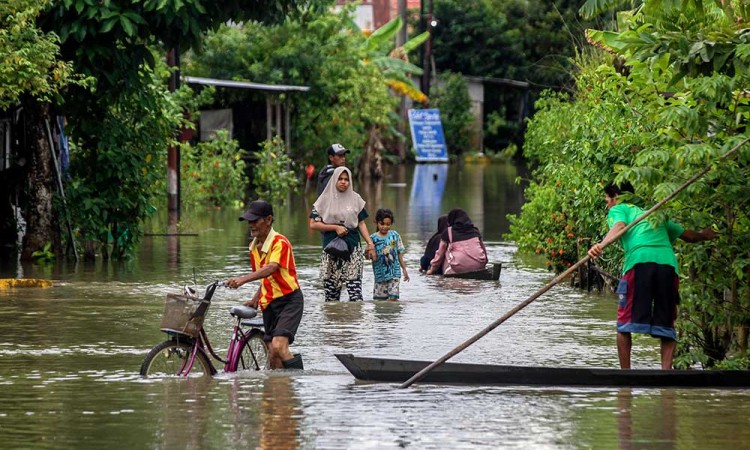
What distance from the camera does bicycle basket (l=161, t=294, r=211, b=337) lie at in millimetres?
9789

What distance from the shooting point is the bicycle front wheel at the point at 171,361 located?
10078 mm

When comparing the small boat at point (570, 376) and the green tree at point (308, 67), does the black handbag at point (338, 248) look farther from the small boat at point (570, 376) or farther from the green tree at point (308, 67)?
the green tree at point (308, 67)

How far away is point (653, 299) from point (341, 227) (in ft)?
16.0

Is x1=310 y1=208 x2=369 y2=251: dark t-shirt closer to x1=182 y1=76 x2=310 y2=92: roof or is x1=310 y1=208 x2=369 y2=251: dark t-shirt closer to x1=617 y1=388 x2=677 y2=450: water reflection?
x1=617 y1=388 x2=677 y2=450: water reflection

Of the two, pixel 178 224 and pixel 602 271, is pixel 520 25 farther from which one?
pixel 602 271

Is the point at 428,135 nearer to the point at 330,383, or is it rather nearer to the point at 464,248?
the point at 464,248

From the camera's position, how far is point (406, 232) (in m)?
25.0

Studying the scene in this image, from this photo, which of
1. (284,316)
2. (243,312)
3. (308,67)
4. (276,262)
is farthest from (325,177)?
(308,67)

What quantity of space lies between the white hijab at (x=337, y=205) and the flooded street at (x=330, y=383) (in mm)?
888

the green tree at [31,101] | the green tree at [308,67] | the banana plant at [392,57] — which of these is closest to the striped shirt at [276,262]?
the green tree at [31,101]

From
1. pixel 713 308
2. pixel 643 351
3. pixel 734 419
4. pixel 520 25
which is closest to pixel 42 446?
pixel 734 419

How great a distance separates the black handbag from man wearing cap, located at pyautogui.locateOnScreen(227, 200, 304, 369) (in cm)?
394

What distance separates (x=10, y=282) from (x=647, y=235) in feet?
27.4

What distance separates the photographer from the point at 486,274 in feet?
58.0
